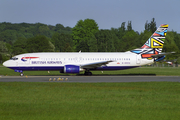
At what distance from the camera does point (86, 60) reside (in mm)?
37969

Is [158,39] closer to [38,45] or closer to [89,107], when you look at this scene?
[89,107]

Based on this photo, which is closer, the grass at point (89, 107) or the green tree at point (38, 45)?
the grass at point (89, 107)

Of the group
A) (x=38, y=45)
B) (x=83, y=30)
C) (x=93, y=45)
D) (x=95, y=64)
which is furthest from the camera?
(x=83, y=30)

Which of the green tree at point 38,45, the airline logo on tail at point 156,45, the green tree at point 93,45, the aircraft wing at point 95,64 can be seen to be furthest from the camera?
the green tree at point 93,45

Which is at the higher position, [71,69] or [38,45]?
[38,45]

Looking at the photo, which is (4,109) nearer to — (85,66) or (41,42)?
(85,66)

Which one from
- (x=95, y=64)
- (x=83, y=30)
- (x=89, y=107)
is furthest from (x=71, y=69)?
(x=83, y=30)

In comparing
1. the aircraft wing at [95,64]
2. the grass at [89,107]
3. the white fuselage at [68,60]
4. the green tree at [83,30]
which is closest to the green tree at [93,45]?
the green tree at [83,30]

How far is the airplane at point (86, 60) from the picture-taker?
36781 mm

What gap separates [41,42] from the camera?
348ft

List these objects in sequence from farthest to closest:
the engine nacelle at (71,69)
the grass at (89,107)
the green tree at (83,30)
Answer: the green tree at (83,30) < the engine nacelle at (71,69) < the grass at (89,107)

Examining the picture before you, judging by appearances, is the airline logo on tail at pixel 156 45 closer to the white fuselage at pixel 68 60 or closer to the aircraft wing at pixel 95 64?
the white fuselage at pixel 68 60

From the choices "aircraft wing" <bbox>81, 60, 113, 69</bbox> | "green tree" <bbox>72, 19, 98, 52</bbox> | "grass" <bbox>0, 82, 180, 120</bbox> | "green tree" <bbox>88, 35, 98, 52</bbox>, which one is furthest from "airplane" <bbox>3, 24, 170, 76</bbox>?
"green tree" <bbox>72, 19, 98, 52</bbox>

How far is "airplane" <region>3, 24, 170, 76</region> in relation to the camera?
121ft
